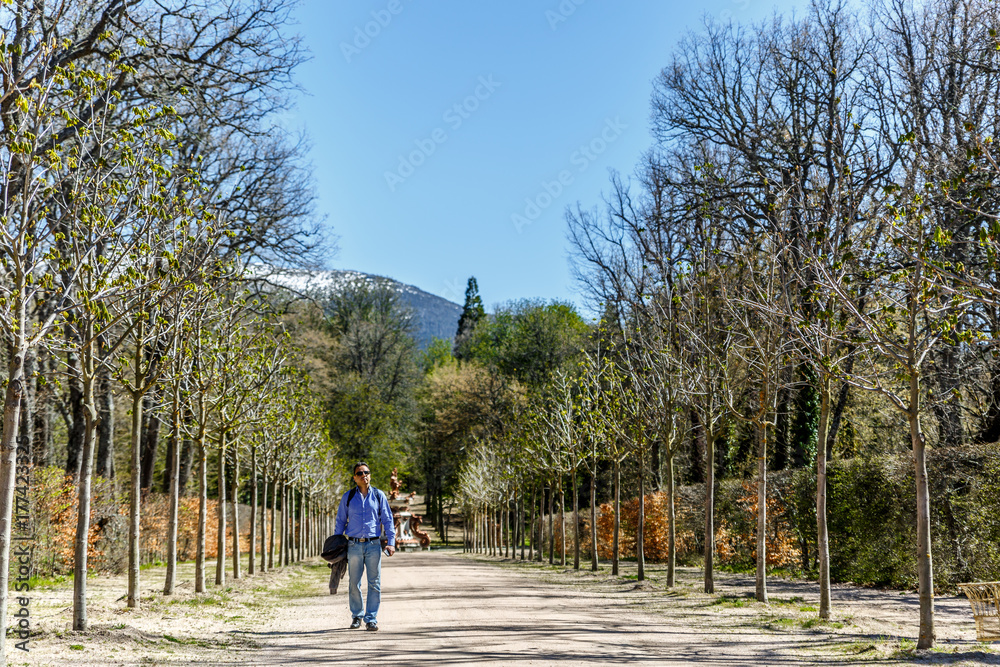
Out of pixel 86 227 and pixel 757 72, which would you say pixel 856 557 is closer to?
pixel 757 72

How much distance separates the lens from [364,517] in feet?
30.6

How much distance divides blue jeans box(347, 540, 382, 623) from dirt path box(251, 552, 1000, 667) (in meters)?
0.28

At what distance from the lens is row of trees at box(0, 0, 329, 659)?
706cm

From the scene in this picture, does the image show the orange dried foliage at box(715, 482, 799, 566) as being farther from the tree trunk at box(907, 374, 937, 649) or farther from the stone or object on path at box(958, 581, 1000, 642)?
the stone or object on path at box(958, 581, 1000, 642)

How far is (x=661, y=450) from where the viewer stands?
32.7 meters

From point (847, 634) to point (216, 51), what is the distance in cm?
1384

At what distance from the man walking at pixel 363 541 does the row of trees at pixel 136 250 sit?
282 cm

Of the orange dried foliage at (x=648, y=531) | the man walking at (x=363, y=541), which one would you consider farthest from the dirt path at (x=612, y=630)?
the orange dried foliage at (x=648, y=531)

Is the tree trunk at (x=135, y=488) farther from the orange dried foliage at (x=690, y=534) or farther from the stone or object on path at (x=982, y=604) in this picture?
the orange dried foliage at (x=690, y=534)

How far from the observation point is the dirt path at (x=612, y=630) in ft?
24.7

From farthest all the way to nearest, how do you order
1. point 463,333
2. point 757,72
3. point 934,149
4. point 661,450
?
point 463,333 → point 661,450 → point 757,72 → point 934,149

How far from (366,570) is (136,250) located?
4453 millimetres

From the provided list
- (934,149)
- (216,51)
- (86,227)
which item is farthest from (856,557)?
(216,51)

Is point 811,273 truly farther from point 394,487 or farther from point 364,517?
point 394,487
